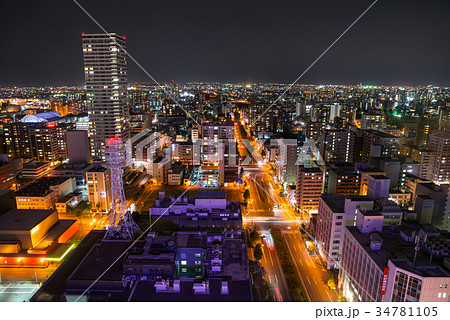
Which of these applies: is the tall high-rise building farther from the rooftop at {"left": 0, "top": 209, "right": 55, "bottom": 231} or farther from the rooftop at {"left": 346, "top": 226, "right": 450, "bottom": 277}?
the rooftop at {"left": 346, "top": 226, "right": 450, "bottom": 277}

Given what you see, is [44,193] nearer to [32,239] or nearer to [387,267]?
[32,239]

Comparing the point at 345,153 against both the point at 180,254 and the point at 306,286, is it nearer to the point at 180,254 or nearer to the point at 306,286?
the point at 306,286

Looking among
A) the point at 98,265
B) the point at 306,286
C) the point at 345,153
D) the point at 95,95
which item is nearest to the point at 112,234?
the point at 98,265

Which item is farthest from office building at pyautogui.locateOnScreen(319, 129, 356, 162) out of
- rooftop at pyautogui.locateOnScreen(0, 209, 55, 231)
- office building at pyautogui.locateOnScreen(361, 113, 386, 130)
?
rooftop at pyautogui.locateOnScreen(0, 209, 55, 231)

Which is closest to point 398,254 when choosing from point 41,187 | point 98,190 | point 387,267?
point 387,267

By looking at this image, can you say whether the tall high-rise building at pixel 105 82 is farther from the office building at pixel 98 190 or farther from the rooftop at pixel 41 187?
the office building at pixel 98 190

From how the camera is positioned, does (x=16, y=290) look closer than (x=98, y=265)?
No

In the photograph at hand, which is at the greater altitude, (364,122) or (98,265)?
(364,122)

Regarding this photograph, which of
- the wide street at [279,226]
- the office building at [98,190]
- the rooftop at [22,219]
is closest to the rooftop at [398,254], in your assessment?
the wide street at [279,226]
